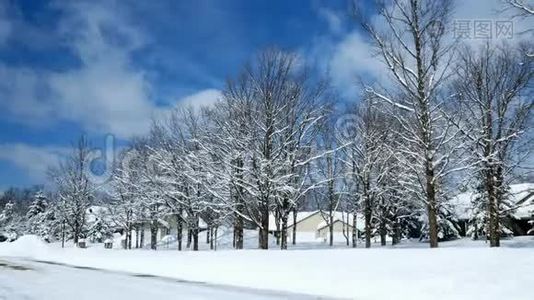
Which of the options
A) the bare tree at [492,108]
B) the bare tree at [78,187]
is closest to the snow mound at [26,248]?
the bare tree at [78,187]

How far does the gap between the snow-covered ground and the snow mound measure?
26231 millimetres

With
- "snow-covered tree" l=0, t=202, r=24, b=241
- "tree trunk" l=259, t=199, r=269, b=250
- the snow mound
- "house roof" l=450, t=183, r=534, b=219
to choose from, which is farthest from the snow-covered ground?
"snow-covered tree" l=0, t=202, r=24, b=241

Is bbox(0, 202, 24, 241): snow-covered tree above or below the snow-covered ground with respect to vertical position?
below

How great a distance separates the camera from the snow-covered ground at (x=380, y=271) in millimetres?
11141

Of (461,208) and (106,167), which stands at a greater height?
(106,167)

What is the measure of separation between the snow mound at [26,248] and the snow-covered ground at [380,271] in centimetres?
2623

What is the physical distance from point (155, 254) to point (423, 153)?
596 inches

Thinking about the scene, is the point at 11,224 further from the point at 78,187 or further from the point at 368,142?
the point at 368,142

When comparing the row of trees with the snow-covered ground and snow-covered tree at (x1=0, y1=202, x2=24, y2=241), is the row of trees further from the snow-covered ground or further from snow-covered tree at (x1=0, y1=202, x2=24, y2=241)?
snow-covered tree at (x1=0, y1=202, x2=24, y2=241)

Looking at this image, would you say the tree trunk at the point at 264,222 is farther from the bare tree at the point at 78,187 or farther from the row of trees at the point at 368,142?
the bare tree at the point at 78,187

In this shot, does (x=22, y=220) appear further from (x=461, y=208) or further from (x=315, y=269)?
(x=315, y=269)

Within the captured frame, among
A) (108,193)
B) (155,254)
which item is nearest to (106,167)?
(108,193)

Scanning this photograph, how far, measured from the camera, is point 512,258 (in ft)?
38.3

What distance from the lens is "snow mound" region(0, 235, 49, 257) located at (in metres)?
44.0
